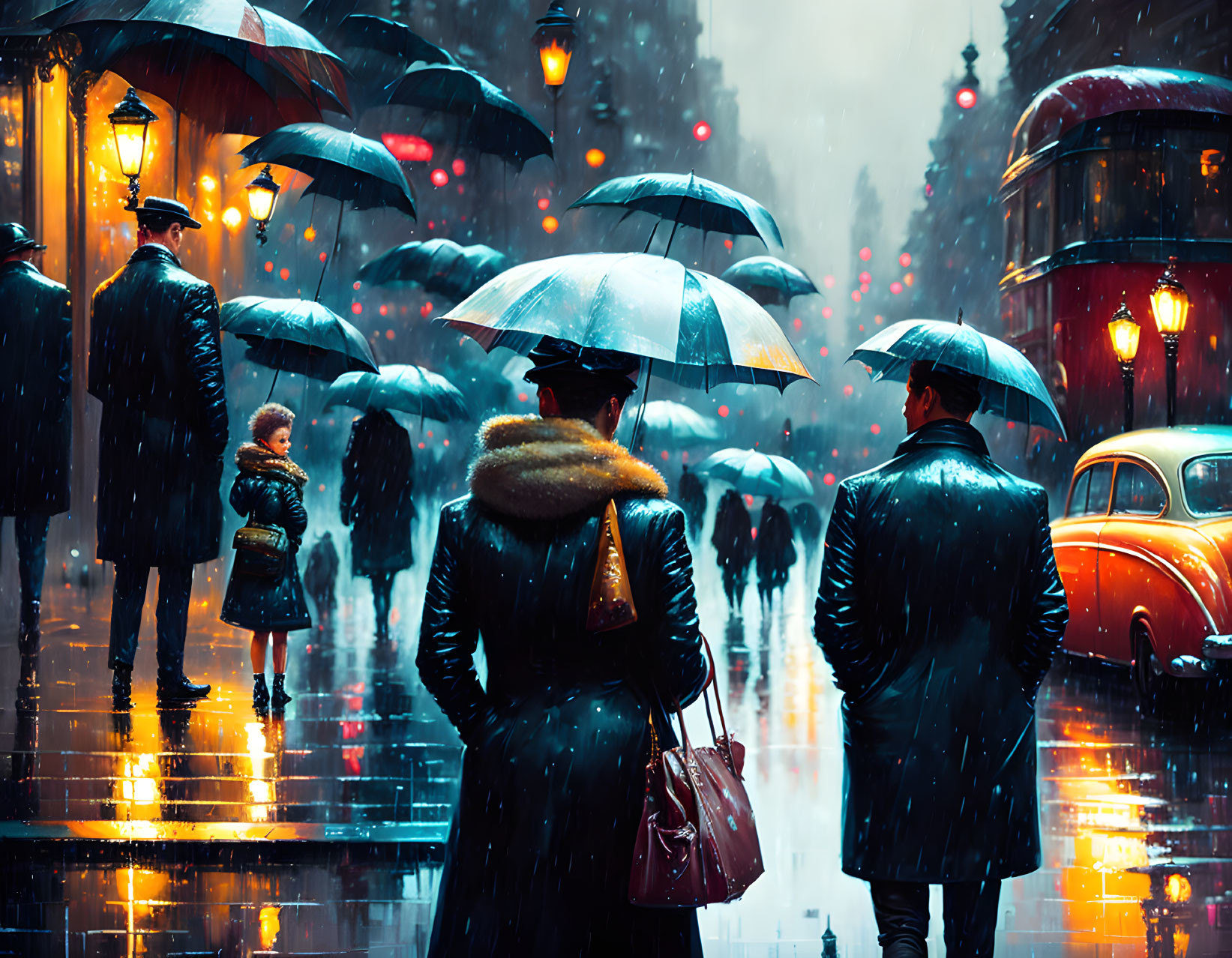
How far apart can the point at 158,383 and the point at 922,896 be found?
16.8 feet

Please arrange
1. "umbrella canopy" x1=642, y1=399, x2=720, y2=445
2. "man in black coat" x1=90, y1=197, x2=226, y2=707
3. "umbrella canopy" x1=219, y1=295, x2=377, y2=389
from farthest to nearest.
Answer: "umbrella canopy" x1=642, y1=399, x2=720, y2=445 < "umbrella canopy" x1=219, y1=295, x2=377, y2=389 < "man in black coat" x1=90, y1=197, x2=226, y2=707

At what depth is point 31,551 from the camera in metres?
8.99

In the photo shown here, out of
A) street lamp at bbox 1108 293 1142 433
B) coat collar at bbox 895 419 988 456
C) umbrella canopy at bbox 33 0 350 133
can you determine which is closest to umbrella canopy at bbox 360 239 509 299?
umbrella canopy at bbox 33 0 350 133

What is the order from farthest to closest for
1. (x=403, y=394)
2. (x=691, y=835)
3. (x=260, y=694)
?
(x=403, y=394) < (x=260, y=694) < (x=691, y=835)

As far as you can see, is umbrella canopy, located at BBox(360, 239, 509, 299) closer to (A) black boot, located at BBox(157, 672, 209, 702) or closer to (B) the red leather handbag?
(A) black boot, located at BBox(157, 672, 209, 702)

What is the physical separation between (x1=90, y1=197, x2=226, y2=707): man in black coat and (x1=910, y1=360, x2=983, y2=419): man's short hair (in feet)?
14.6

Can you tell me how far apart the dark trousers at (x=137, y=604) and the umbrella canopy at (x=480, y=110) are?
699cm

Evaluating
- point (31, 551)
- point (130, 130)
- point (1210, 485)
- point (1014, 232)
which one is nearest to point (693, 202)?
point (1210, 485)

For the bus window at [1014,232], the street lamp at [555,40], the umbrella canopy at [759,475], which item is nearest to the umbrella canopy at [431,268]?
the street lamp at [555,40]

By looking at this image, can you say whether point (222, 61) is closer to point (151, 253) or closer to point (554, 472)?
point (151, 253)

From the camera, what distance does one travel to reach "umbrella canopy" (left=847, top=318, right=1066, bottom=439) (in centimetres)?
374

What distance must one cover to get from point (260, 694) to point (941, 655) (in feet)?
17.2

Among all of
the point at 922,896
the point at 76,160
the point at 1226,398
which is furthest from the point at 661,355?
the point at 1226,398

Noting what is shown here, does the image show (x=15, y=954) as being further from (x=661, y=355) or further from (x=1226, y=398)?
(x=1226, y=398)
